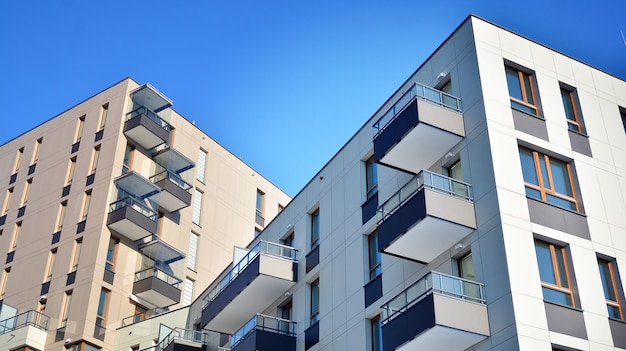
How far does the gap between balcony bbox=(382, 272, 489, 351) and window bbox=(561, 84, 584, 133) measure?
7.55 m

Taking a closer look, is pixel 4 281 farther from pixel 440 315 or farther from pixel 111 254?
pixel 440 315

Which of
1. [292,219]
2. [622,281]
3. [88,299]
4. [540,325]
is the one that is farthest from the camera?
[88,299]

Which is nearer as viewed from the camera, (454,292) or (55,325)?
(454,292)

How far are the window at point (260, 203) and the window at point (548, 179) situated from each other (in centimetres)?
3608

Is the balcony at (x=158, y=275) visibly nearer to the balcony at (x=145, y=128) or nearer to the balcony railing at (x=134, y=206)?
the balcony railing at (x=134, y=206)

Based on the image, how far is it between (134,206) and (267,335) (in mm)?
19206

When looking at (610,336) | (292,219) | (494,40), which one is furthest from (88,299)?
(610,336)

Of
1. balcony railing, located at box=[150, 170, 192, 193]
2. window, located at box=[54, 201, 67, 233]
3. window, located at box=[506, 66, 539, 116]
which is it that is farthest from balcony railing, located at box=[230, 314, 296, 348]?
window, located at box=[54, 201, 67, 233]

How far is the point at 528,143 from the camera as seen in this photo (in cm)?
2564

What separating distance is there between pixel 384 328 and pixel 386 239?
2.85 meters

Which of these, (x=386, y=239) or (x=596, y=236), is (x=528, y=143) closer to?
(x=596, y=236)

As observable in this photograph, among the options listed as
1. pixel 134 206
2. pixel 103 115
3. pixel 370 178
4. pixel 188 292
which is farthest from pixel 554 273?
pixel 103 115

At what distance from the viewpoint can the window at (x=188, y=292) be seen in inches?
2048

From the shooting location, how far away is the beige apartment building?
152 feet
